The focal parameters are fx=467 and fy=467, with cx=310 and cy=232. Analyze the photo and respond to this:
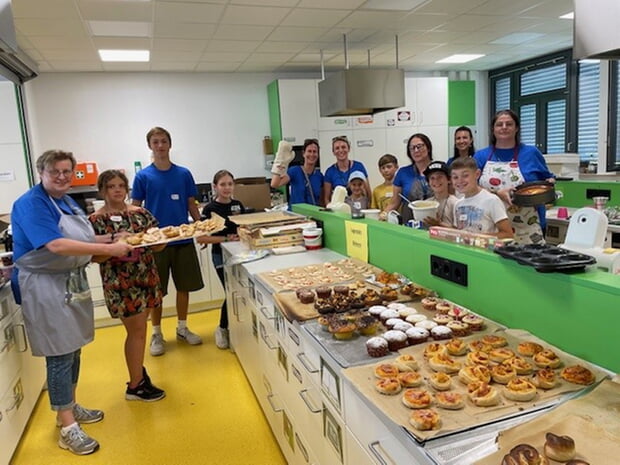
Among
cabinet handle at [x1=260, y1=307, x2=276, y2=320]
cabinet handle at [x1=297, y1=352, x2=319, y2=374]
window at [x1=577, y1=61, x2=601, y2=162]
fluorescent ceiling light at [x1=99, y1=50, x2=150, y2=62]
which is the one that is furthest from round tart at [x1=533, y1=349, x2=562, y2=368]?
window at [x1=577, y1=61, x2=601, y2=162]

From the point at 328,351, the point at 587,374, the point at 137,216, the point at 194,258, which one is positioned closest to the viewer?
the point at 587,374

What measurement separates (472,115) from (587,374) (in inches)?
253

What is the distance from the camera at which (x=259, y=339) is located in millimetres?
2438

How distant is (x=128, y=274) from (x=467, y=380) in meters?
1.93

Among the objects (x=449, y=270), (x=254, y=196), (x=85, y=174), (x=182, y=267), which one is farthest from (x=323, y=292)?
(x=85, y=174)

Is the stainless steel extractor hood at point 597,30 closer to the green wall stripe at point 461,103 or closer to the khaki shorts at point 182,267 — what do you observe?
the khaki shorts at point 182,267

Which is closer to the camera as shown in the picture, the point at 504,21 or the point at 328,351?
the point at 328,351

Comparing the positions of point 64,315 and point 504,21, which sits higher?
point 504,21

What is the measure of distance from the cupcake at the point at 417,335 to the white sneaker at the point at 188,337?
100 inches

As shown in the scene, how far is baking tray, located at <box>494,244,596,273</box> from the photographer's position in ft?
3.98

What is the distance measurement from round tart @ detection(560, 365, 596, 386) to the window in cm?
529

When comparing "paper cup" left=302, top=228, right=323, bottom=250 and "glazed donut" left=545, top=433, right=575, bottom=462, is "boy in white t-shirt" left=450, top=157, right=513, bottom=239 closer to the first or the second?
Answer: "paper cup" left=302, top=228, right=323, bottom=250

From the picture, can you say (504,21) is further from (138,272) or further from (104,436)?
(104,436)

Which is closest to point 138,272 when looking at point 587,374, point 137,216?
point 137,216
